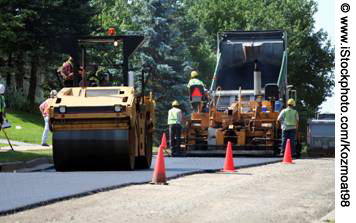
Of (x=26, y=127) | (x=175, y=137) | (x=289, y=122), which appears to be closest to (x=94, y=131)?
(x=289, y=122)

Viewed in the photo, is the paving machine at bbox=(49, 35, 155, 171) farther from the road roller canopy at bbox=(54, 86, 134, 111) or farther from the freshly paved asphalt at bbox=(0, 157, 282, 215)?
the freshly paved asphalt at bbox=(0, 157, 282, 215)

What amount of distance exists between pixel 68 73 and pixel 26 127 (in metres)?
21.8

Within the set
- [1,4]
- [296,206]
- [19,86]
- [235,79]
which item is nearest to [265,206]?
[296,206]

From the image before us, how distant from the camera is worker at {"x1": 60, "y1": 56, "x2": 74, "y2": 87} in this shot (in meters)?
20.8

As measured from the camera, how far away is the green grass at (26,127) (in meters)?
35.9

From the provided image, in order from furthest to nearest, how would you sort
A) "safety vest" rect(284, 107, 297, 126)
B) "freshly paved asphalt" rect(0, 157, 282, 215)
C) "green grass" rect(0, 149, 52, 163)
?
1. "safety vest" rect(284, 107, 297, 126)
2. "green grass" rect(0, 149, 52, 163)
3. "freshly paved asphalt" rect(0, 157, 282, 215)

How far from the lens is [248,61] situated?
31859 mm

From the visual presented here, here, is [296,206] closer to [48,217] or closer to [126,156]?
[48,217]

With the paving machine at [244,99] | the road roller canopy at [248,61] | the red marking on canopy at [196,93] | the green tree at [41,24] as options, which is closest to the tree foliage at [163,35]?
the green tree at [41,24]

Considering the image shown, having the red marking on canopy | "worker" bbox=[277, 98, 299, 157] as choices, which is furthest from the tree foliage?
"worker" bbox=[277, 98, 299, 157]

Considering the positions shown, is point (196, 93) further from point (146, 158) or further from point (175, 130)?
point (146, 158)

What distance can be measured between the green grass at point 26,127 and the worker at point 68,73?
13.5m

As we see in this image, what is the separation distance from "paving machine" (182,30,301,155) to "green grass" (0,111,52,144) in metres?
6.80

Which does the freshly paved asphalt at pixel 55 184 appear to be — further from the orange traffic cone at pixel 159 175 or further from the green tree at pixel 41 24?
the green tree at pixel 41 24
